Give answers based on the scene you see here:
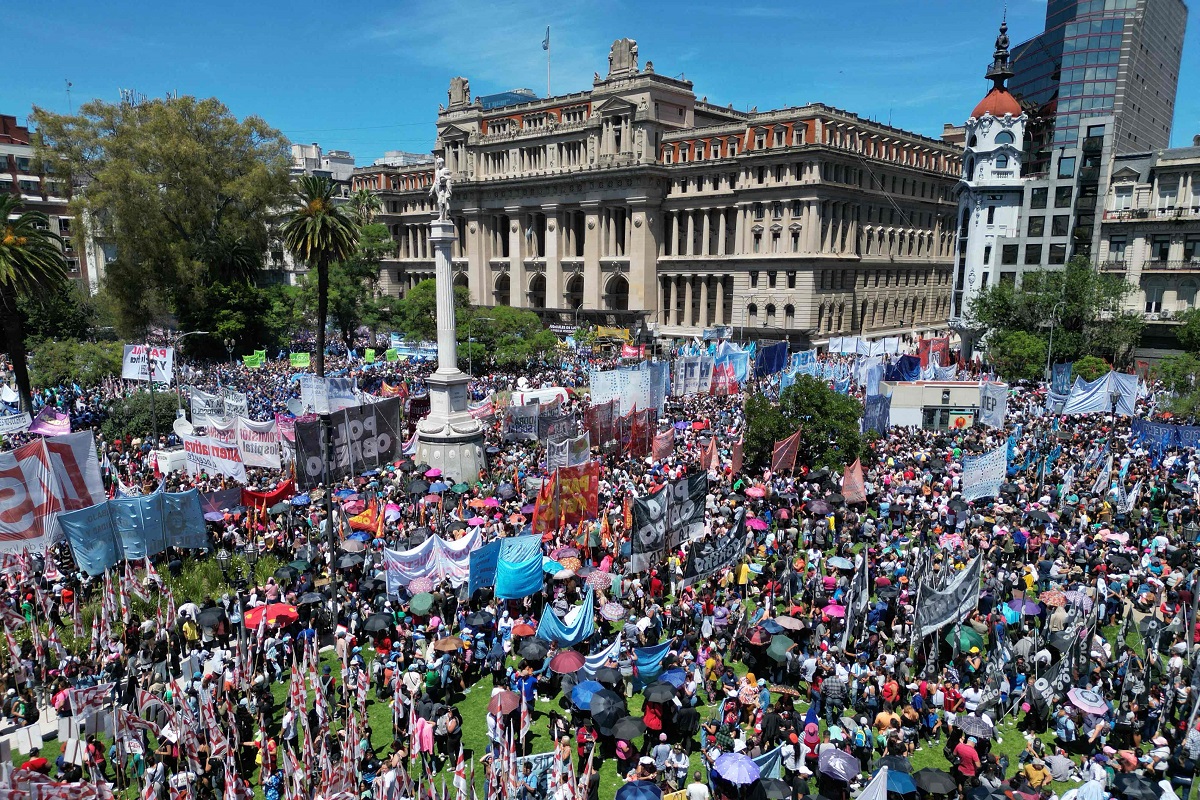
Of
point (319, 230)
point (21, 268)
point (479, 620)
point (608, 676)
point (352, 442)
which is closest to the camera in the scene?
point (608, 676)

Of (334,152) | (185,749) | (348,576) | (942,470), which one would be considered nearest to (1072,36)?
(942,470)

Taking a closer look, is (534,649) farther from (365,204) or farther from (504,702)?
(365,204)

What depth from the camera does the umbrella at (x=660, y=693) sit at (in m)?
13.6

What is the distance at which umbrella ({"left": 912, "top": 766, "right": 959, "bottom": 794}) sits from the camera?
11.6 m

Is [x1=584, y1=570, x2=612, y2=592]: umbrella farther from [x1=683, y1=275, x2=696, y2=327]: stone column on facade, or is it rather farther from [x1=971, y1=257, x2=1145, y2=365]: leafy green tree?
[x1=683, y1=275, x2=696, y2=327]: stone column on facade

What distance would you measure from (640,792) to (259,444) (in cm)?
1994

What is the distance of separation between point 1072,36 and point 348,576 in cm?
8377

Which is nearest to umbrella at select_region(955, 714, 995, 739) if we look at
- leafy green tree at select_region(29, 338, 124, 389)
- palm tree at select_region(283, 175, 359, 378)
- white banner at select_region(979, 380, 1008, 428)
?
white banner at select_region(979, 380, 1008, 428)

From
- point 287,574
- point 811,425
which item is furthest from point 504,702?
point 811,425

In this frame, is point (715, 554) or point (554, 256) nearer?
point (715, 554)

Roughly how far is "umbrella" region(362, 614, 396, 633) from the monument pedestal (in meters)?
12.8

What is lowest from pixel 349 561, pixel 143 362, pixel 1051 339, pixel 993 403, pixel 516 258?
pixel 349 561

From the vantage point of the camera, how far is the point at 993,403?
117ft

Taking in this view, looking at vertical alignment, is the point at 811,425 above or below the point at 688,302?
below
